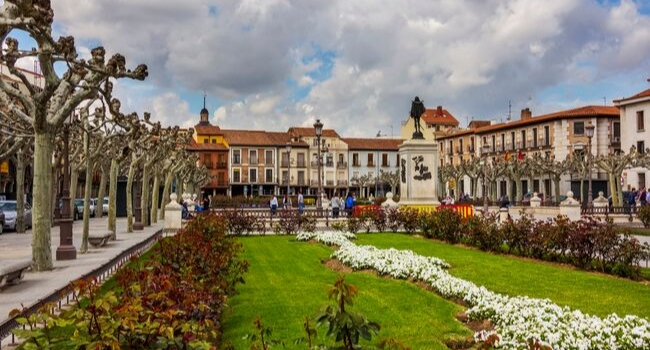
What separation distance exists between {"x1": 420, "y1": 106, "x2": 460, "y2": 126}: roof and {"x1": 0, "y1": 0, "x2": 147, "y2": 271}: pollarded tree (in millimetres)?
102027

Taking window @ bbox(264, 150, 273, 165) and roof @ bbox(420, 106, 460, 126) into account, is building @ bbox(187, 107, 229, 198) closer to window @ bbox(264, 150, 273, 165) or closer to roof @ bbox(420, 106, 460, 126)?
window @ bbox(264, 150, 273, 165)

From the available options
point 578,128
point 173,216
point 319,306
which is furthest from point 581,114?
point 319,306

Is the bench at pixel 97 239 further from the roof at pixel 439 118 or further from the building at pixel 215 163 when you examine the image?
the roof at pixel 439 118

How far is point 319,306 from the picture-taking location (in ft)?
31.8

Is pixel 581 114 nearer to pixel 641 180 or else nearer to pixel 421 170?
pixel 641 180

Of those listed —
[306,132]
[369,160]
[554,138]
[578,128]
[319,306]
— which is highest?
[306,132]

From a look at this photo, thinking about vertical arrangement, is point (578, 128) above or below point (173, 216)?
above

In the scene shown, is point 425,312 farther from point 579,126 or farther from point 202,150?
point 202,150

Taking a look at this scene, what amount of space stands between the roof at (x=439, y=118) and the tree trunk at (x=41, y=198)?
10312 cm

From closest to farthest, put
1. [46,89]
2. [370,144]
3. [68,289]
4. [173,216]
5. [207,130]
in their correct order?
[68,289]
[46,89]
[173,216]
[207,130]
[370,144]

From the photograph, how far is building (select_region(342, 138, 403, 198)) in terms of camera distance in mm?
103250

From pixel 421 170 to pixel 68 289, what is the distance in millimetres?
27971

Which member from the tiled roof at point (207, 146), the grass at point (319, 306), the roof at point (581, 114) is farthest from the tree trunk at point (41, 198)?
the tiled roof at point (207, 146)

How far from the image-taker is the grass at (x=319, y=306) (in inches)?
337
